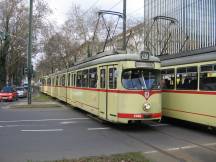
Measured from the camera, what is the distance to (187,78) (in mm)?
15883

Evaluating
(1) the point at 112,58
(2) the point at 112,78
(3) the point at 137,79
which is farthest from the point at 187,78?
(1) the point at 112,58

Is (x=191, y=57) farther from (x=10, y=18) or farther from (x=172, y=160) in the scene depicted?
(x=10, y=18)

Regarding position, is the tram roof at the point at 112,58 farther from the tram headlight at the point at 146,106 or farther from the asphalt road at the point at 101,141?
the asphalt road at the point at 101,141

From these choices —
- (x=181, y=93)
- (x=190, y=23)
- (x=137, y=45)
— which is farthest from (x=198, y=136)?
(x=190, y=23)

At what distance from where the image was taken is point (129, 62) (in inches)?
616

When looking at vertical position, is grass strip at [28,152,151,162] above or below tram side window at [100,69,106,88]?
below

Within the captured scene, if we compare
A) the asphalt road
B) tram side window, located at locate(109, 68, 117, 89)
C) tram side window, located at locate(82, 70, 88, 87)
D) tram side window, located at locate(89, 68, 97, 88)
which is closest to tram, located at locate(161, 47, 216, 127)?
the asphalt road

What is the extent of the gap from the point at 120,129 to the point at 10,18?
44.8m

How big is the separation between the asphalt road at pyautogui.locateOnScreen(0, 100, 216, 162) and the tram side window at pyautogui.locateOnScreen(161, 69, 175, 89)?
1.68 m

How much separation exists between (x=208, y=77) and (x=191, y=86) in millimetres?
1239

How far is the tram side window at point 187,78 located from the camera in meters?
15.3

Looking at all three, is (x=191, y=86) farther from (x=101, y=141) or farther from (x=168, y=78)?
(x=101, y=141)

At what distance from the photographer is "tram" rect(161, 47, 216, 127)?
14.3m

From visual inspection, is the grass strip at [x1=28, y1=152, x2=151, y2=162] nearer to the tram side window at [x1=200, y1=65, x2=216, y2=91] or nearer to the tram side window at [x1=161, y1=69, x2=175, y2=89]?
the tram side window at [x1=200, y1=65, x2=216, y2=91]
